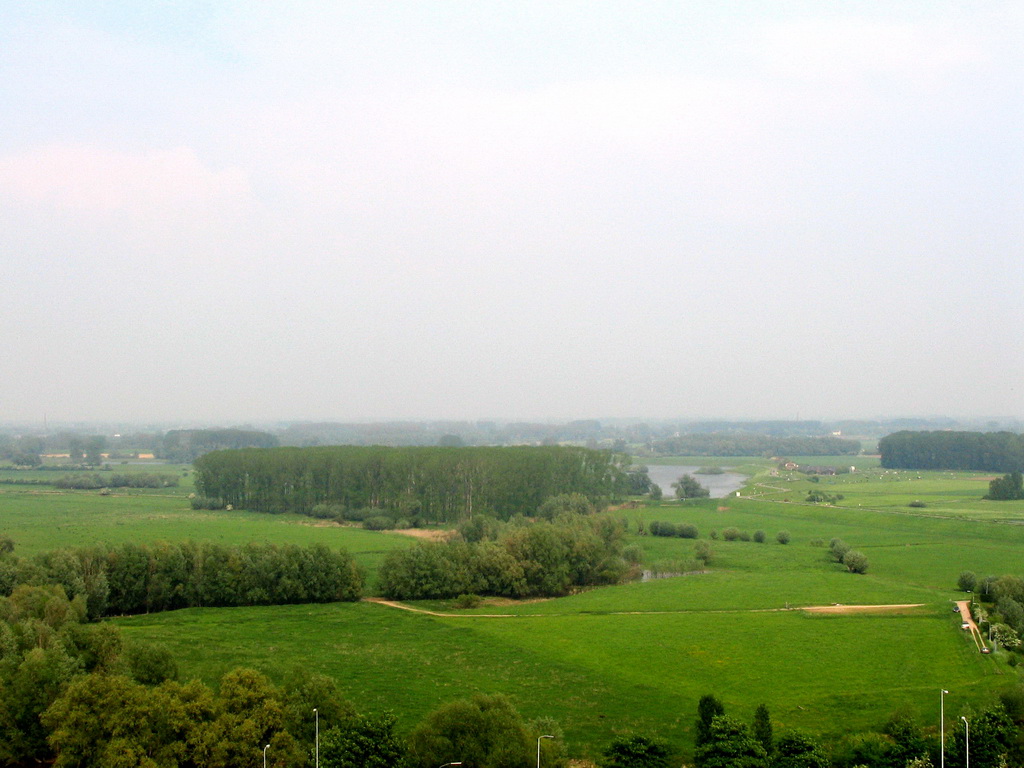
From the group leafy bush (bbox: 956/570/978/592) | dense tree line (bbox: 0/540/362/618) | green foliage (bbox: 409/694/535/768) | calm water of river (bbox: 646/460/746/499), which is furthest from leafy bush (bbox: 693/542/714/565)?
green foliage (bbox: 409/694/535/768)

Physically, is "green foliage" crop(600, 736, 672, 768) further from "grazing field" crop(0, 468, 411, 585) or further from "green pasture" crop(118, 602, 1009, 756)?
"grazing field" crop(0, 468, 411, 585)

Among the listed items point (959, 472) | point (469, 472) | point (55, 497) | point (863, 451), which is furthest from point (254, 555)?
point (863, 451)

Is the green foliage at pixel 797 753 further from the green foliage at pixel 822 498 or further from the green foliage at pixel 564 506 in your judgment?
the green foliage at pixel 822 498

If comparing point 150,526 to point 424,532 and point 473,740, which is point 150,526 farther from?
point 473,740

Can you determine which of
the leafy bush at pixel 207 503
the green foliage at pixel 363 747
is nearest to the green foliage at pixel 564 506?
the leafy bush at pixel 207 503

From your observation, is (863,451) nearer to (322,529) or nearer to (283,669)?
(322,529)

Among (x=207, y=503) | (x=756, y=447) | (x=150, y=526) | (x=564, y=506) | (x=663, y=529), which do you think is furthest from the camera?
(x=756, y=447)

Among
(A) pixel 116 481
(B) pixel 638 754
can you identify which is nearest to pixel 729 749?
(B) pixel 638 754
